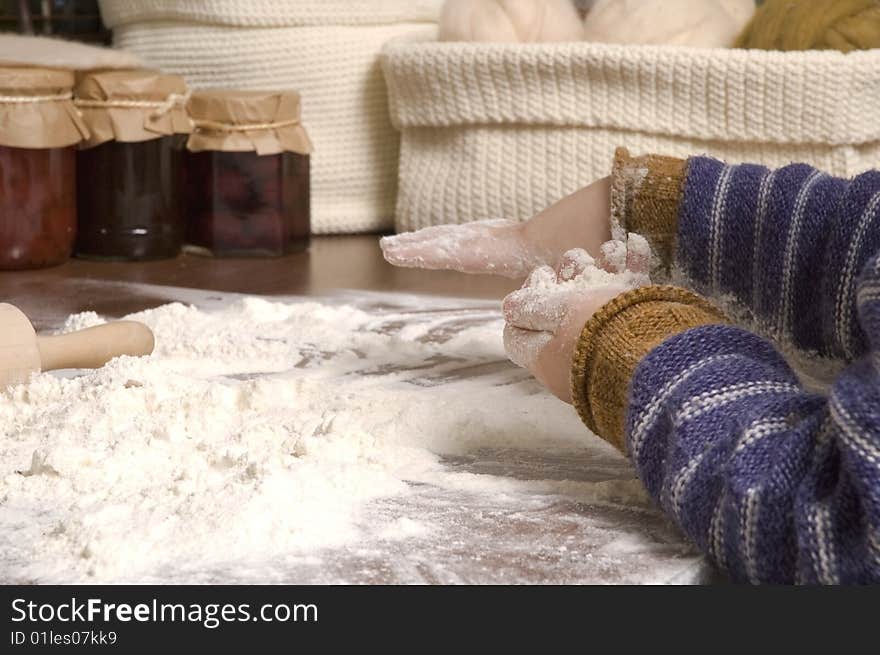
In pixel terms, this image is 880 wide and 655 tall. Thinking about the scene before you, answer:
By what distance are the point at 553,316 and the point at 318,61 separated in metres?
1.07

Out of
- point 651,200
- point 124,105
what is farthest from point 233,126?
point 651,200

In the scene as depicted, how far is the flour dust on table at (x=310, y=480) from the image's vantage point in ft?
1.78

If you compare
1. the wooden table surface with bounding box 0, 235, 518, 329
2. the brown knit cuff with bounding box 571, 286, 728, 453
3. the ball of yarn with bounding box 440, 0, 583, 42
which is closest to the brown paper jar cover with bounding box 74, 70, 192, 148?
the wooden table surface with bounding box 0, 235, 518, 329

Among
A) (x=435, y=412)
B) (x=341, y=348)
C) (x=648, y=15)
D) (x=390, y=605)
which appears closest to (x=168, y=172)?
(x=341, y=348)

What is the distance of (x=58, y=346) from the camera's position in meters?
0.83

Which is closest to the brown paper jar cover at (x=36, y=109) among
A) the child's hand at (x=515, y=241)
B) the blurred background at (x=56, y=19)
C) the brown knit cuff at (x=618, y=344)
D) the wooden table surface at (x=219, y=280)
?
the wooden table surface at (x=219, y=280)

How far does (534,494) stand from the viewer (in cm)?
64

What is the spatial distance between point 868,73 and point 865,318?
96 cm

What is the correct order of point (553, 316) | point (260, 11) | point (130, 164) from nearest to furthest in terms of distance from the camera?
point (553, 316), point (130, 164), point (260, 11)

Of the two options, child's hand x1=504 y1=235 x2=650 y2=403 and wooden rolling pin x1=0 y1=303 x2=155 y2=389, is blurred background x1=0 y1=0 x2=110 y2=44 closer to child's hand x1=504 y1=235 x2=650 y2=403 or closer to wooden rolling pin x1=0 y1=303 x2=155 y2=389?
wooden rolling pin x1=0 y1=303 x2=155 y2=389

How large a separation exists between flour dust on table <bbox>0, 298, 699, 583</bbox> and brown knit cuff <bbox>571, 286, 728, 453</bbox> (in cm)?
5

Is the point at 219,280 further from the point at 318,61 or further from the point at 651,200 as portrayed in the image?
the point at 651,200

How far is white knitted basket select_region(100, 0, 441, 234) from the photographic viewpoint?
1.63 meters

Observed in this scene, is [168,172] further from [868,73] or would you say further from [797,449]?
[797,449]
